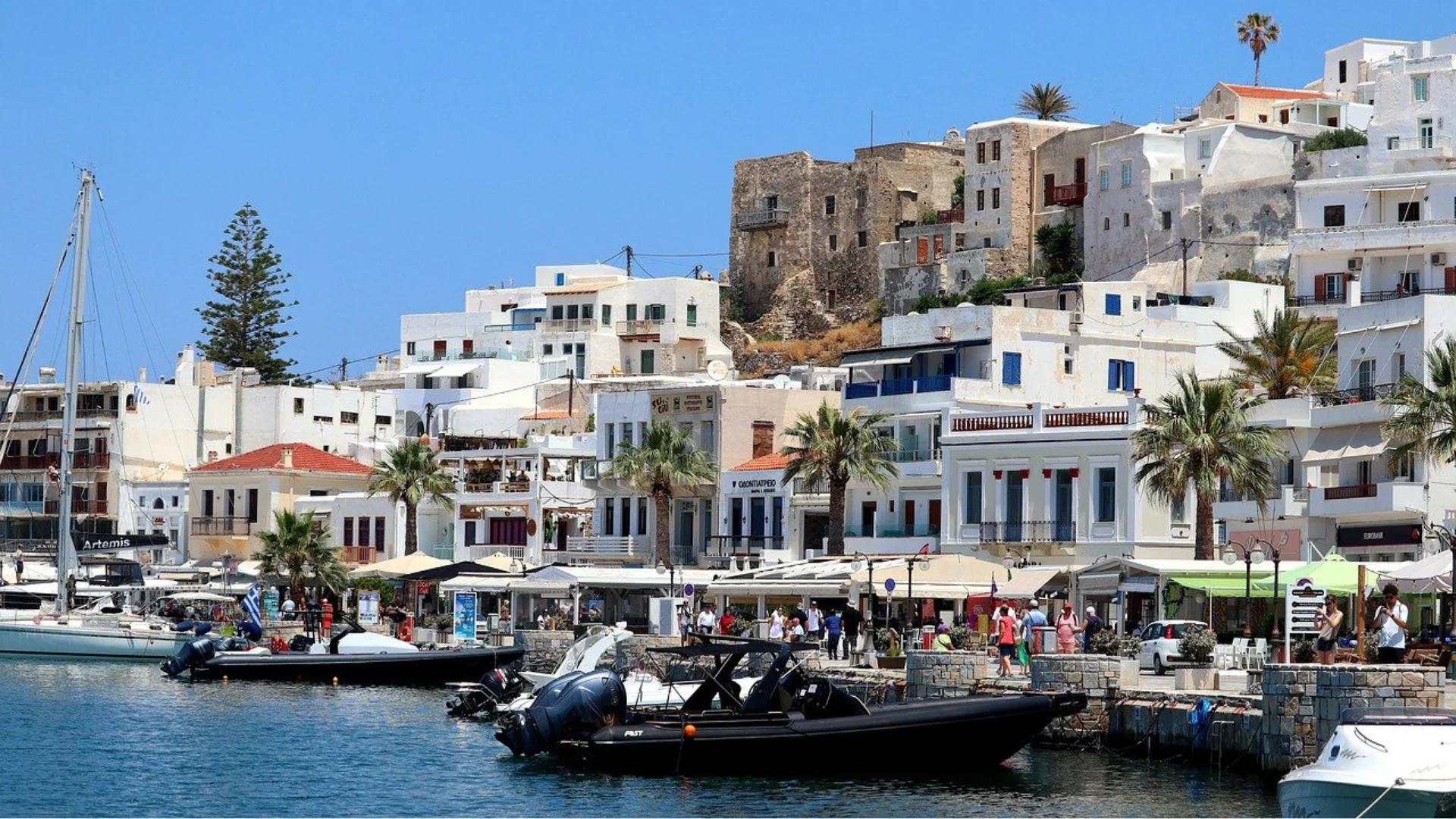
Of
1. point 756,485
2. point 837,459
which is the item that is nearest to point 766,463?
point 756,485

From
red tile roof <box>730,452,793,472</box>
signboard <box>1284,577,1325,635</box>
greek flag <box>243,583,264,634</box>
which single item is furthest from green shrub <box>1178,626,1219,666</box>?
greek flag <box>243,583,264,634</box>

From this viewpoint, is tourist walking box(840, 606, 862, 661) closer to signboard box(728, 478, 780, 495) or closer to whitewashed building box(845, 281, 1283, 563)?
whitewashed building box(845, 281, 1283, 563)

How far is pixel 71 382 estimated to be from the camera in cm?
6750

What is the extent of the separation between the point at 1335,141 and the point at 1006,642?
57532 millimetres

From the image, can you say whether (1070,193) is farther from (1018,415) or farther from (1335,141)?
(1018,415)

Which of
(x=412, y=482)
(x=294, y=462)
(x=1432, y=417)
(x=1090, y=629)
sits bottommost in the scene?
(x=1090, y=629)

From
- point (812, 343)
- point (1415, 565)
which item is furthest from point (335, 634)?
point (812, 343)

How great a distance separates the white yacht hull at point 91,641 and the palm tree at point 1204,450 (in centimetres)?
2623

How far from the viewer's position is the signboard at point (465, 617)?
56.9 metres

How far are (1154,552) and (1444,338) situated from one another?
902 centimetres

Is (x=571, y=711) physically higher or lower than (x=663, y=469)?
lower

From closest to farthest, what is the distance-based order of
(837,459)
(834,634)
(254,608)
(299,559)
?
(834,634)
(837,459)
(254,608)
(299,559)

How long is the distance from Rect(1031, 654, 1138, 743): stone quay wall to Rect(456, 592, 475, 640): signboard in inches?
933

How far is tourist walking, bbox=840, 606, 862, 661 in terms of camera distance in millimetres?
48906
